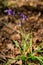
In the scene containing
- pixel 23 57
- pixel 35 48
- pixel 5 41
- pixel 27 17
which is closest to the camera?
pixel 23 57

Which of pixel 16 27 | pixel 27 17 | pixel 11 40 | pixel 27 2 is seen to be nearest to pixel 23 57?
pixel 11 40

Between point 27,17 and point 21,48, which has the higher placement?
point 27,17

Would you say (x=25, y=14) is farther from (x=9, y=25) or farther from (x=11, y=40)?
(x=11, y=40)

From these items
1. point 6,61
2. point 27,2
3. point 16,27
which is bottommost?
point 6,61

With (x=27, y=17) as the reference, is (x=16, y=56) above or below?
below

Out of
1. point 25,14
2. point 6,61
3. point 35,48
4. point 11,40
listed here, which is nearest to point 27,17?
point 25,14

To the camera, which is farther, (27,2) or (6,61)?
(27,2)

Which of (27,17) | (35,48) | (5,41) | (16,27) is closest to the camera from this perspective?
(35,48)

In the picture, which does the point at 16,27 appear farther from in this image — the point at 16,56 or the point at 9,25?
the point at 16,56

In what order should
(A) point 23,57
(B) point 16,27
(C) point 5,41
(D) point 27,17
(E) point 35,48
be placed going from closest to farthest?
Answer: (A) point 23,57
(E) point 35,48
(C) point 5,41
(B) point 16,27
(D) point 27,17
